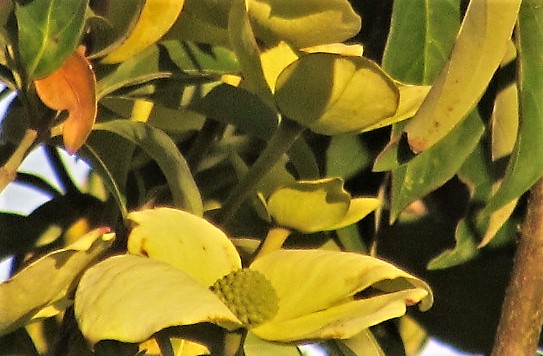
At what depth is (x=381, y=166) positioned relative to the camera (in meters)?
0.38

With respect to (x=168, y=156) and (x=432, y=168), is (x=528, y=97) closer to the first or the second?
(x=432, y=168)

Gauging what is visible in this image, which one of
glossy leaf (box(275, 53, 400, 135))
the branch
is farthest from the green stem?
the branch

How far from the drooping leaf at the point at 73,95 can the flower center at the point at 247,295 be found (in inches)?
2.9

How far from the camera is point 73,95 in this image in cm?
34

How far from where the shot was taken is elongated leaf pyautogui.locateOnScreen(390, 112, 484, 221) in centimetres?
41

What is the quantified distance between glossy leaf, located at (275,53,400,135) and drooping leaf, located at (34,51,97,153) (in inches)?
2.7

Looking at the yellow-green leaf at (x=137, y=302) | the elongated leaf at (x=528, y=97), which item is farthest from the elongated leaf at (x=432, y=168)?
the yellow-green leaf at (x=137, y=302)

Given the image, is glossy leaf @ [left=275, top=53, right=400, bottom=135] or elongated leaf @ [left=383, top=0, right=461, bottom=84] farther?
elongated leaf @ [left=383, top=0, right=461, bottom=84]

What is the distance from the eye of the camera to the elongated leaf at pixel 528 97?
40 cm

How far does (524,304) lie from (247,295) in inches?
5.6

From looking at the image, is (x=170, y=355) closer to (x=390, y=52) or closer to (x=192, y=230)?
(x=192, y=230)

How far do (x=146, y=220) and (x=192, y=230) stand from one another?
2 centimetres

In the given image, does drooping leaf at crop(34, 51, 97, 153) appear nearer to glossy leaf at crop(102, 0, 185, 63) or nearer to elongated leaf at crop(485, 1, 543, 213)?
glossy leaf at crop(102, 0, 185, 63)

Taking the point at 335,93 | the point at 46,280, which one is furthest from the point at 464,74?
the point at 46,280
